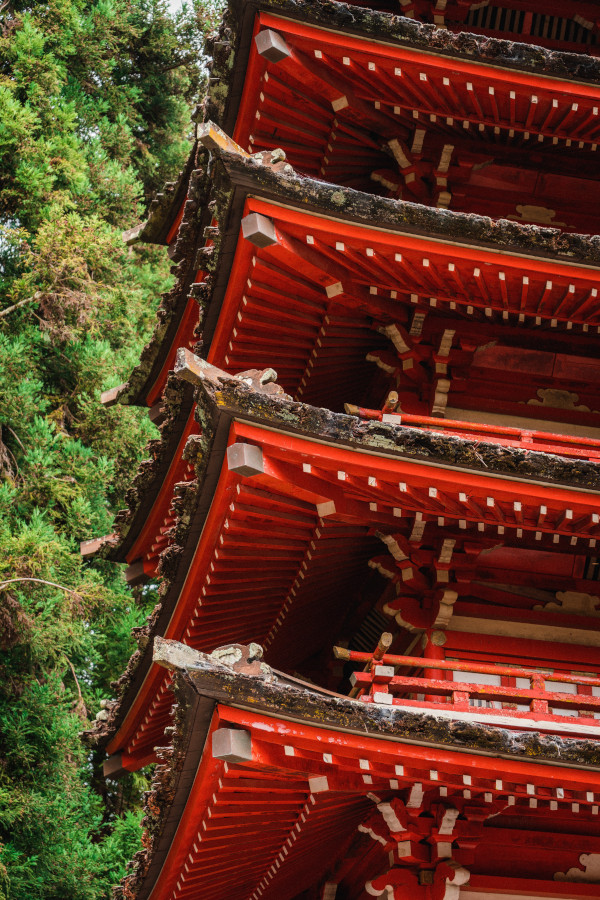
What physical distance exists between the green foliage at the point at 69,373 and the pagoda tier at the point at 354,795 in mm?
7055

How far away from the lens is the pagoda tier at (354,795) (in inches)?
277

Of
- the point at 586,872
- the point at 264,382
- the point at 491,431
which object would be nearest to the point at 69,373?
the point at 264,382

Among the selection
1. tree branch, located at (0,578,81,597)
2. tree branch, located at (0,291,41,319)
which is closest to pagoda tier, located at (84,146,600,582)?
tree branch, located at (0,578,81,597)

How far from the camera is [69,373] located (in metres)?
20.1

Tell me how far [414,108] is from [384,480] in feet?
13.8

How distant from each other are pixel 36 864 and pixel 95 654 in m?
3.83

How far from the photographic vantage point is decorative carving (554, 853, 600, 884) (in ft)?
26.8

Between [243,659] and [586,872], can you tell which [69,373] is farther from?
[586,872]

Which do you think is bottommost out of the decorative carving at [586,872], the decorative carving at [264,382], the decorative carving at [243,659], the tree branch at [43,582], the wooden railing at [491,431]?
the decorative carving at [586,872]

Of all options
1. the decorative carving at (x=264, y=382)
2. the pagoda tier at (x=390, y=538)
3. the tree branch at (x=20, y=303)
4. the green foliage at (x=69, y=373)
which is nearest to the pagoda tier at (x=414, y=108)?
the decorative carving at (x=264, y=382)

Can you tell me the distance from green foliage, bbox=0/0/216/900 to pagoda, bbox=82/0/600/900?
3.88 meters

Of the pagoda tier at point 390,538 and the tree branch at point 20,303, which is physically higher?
the tree branch at point 20,303

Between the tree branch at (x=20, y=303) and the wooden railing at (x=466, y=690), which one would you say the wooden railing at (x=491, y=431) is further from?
the tree branch at (x=20, y=303)

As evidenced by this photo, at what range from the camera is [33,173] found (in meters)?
19.9
